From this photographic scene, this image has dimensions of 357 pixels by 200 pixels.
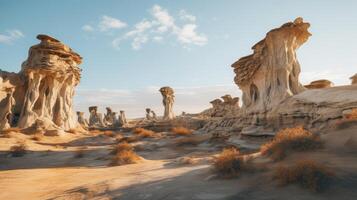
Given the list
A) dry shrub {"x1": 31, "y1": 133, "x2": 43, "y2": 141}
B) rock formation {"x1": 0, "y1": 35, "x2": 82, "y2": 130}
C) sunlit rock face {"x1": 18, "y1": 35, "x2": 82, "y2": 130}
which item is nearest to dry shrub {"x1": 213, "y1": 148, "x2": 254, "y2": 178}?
dry shrub {"x1": 31, "y1": 133, "x2": 43, "y2": 141}

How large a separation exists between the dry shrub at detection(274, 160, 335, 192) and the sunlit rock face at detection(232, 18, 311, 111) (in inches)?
502

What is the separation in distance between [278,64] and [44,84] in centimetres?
2258

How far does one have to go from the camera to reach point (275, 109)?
1595cm

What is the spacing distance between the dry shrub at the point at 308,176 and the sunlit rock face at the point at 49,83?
22617mm

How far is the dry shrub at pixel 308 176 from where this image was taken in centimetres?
421

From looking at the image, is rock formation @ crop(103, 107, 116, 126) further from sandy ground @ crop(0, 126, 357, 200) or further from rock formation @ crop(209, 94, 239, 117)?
sandy ground @ crop(0, 126, 357, 200)

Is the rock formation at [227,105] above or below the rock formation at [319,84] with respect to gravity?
below

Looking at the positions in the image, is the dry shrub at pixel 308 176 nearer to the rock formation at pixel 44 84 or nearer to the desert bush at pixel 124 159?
the desert bush at pixel 124 159

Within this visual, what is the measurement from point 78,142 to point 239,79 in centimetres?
1514

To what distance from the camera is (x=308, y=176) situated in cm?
435

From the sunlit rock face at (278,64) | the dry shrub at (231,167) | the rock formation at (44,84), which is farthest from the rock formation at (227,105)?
the dry shrub at (231,167)

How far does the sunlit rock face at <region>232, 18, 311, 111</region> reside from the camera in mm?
17047

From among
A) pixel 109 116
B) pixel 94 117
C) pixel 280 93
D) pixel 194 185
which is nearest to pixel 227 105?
pixel 280 93

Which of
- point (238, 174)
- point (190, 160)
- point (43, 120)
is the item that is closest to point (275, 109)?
point (190, 160)
